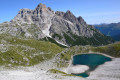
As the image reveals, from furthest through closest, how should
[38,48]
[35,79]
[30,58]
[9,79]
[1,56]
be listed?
[38,48] → [30,58] → [1,56] → [35,79] → [9,79]

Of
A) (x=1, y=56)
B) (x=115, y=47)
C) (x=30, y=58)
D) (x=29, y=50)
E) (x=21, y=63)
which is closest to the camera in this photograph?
(x=1, y=56)

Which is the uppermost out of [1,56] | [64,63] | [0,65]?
[1,56]

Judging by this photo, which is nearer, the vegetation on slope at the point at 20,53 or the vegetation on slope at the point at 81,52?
the vegetation on slope at the point at 20,53

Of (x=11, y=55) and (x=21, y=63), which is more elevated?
(x=11, y=55)

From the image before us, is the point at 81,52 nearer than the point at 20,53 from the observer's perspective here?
No

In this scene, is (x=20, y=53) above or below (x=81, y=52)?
above

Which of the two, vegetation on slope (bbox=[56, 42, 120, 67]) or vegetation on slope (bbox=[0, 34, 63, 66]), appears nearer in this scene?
vegetation on slope (bbox=[0, 34, 63, 66])

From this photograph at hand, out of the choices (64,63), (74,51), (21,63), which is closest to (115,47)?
(74,51)

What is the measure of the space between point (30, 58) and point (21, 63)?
15.0 meters

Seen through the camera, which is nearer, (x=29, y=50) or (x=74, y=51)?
(x=29, y=50)

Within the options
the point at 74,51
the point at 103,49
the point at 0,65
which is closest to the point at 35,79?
the point at 0,65

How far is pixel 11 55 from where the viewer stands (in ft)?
312

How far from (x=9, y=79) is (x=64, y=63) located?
74.5 meters

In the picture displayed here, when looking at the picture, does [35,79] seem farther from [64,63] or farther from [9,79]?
[64,63]
